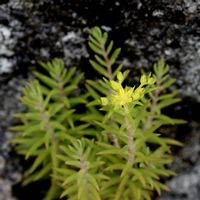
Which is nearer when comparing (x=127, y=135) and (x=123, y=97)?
(x=123, y=97)

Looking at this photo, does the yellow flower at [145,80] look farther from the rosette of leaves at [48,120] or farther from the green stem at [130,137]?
the rosette of leaves at [48,120]

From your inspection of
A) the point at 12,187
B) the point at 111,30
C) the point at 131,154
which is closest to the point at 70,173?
the point at 131,154

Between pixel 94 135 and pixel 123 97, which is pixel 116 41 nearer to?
pixel 94 135

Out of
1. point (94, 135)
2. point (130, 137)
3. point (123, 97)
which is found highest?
point (123, 97)

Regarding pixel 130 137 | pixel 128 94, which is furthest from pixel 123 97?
pixel 130 137

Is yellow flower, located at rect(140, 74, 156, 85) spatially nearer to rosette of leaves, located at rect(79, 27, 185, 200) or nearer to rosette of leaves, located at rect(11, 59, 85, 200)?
rosette of leaves, located at rect(79, 27, 185, 200)

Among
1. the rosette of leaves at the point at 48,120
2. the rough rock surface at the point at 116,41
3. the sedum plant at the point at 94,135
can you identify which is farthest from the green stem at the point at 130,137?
the rough rock surface at the point at 116,41
